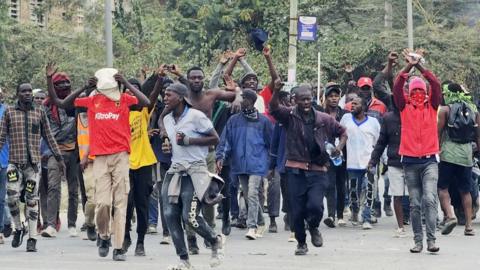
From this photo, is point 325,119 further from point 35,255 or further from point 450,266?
point 35,255

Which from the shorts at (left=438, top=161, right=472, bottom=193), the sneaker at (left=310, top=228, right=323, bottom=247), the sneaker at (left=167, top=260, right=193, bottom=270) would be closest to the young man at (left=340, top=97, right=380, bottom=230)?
the shorts at (left=438, top=161, right=472, bottom=193)

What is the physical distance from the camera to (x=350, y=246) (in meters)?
15.4

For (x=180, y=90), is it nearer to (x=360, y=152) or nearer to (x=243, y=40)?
(x=360, y=152)

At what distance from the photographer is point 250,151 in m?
16.4

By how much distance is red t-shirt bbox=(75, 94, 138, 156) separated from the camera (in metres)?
13.5

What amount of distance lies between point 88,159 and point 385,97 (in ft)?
12.7

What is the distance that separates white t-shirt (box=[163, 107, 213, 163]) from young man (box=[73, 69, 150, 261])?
1023mm

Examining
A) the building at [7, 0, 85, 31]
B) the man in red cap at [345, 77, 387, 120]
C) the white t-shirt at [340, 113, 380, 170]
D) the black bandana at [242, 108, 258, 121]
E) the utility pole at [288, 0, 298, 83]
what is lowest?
the white t-shirt at [340, 113, 380, 170]

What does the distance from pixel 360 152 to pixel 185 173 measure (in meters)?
5.71

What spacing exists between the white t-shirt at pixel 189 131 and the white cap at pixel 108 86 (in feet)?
3.77

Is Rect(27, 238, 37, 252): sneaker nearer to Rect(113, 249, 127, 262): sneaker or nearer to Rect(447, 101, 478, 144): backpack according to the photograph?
Rect(113, 249, 127, 262): sneaker

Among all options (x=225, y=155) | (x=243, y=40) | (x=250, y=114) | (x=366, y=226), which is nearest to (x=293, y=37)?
(x=366, y=226)

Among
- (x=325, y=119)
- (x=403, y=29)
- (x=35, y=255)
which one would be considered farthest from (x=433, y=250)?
(x=403, y=29)

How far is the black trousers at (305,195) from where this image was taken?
1386cm
